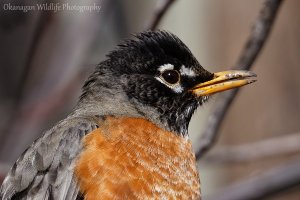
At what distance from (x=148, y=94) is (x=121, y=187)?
0.93 meters

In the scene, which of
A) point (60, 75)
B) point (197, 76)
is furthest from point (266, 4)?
point (60, 75)

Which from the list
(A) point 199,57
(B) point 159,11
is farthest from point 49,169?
(A) point 199,57

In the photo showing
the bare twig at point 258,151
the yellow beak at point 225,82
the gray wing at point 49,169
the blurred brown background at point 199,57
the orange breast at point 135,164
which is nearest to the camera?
the orange breast at point 135,164

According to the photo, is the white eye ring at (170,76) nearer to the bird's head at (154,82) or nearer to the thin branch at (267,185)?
the bird's head at (154,82)

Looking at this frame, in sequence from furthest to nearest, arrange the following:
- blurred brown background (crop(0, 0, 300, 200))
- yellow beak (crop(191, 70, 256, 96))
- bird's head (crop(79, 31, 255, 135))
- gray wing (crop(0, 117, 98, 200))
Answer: blurred brown background (crop(0, 0, 300, 200)), bird's head (crop(79, 31, 255, 135)), yellow beak (crop(191, 70, 256, 96)), gray wing (crop(0, 117, 98, 200))

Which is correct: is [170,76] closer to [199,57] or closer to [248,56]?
[248,56]

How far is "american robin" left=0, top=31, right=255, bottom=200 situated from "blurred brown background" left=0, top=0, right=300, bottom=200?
728 mm

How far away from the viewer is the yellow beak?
5176 millimetres

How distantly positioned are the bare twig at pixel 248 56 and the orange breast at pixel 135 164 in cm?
17

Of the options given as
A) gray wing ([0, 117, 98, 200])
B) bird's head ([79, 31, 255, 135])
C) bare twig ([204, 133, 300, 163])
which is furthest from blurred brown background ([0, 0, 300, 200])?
gray wing ([0, 117, 98, 200])

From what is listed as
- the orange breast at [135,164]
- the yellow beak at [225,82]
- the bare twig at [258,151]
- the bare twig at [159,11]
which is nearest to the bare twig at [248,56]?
the yellow beak at [225,82]

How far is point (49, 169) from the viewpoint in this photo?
4824mm

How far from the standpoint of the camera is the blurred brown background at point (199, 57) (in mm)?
6379

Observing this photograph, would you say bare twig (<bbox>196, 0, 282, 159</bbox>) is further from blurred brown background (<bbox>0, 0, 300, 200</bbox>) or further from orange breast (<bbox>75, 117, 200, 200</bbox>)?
blurred brown background (<bbox>0, 0, 300, 200</bbox>)
